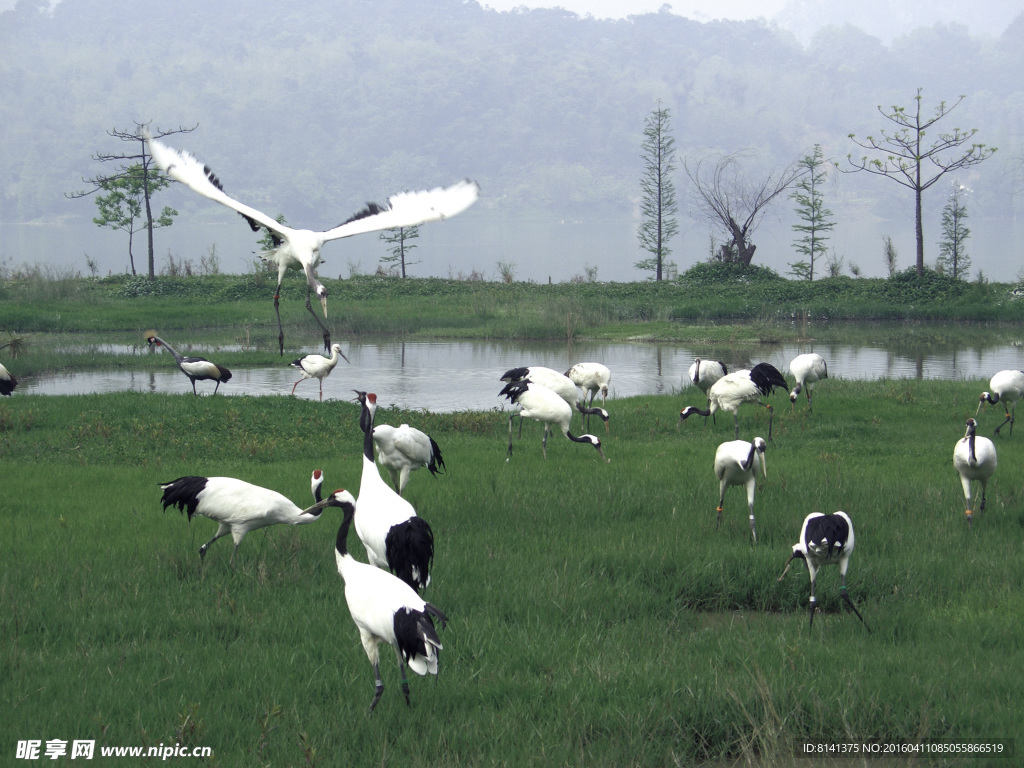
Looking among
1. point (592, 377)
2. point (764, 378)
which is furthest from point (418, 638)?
point (592, 377)

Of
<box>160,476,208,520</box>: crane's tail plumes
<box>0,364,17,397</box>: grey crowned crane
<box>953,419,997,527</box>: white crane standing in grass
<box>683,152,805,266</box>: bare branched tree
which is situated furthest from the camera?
<box>683,152,805,266</box>: bare branched tree

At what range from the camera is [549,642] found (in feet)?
19.0

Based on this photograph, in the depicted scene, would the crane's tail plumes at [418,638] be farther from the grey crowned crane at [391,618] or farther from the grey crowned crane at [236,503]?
the grey crowned crane at [236,503]

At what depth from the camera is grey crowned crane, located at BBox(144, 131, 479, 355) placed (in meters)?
9.91

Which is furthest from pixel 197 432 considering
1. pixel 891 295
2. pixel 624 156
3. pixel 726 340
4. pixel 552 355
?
pixel 624 156

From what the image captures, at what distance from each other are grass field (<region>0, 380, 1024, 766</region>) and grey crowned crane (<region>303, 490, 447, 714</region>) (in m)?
0.31

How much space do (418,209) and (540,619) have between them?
5242 millimetres

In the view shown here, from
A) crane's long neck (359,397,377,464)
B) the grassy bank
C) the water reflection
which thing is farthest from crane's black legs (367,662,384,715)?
the grassy bank

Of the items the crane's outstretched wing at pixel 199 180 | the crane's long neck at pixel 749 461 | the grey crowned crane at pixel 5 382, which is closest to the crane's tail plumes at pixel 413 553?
the crane's long neck at pixel 749 461

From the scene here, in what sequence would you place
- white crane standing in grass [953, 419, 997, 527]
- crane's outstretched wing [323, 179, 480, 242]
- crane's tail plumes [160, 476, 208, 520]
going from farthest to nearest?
crane's outstretched wing [323, 179, 480, 242]
white crane standing in grass [953, 419, 997, 527]
crane's tail plumes [160, 476, 208, 520]

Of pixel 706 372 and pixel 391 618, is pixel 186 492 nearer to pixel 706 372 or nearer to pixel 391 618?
pixel 391 618

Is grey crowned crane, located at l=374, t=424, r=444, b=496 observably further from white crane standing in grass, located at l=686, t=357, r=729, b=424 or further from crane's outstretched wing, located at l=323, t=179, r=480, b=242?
white crane standing in grass, located at l=686, t=357, r=729, b=424

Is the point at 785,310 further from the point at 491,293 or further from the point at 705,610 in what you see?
the point at 705,610

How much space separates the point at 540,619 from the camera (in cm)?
622
